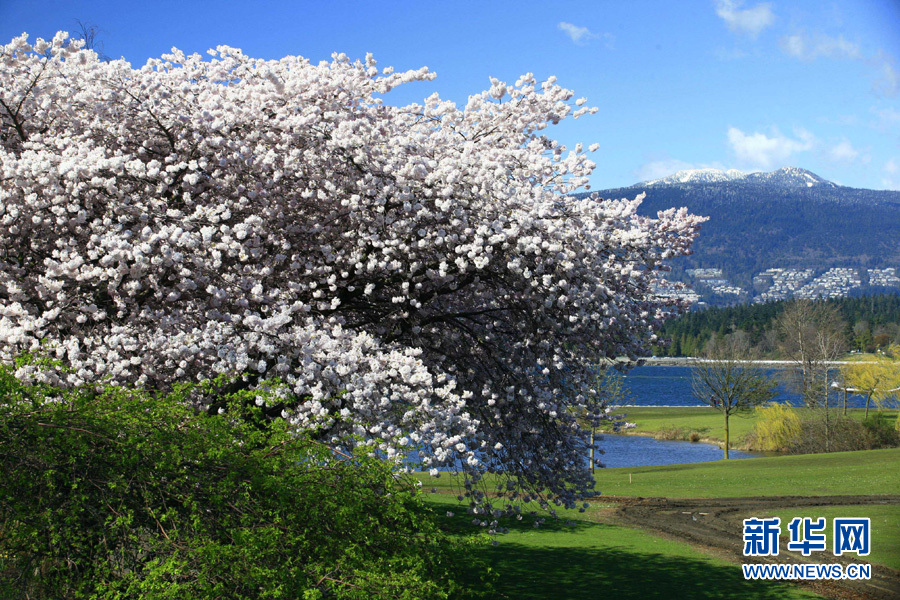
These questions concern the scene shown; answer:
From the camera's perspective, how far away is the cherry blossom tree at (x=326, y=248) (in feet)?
24.7

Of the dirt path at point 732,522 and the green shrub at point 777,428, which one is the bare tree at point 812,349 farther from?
the dirt path at point 732,522

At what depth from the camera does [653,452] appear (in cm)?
4944

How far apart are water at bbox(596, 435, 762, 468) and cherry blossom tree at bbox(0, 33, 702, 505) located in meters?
33.8

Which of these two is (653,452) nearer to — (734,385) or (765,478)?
(734,385)

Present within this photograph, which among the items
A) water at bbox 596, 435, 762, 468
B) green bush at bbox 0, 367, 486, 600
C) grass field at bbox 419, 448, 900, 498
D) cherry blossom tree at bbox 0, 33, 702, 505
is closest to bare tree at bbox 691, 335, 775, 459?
water at bbox 596, 435, 762, 468

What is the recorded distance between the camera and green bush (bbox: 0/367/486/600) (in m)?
4.60

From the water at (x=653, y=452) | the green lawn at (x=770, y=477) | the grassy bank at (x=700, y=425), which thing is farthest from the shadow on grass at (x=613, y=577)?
the grassy bank at (x=700, y=425)

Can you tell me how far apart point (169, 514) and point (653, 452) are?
4820 centimetres

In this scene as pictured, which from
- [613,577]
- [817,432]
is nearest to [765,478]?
[817,432]

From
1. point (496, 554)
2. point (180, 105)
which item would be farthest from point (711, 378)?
point (180, 105)

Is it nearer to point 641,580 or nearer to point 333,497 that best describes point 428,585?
point 333,497

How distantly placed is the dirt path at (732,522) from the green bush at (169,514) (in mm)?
11377

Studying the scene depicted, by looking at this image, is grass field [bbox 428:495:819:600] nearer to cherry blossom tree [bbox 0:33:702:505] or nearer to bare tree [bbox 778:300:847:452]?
cherry blossom tree [bbox 0:33:702:505]

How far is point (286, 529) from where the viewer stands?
5.04m
